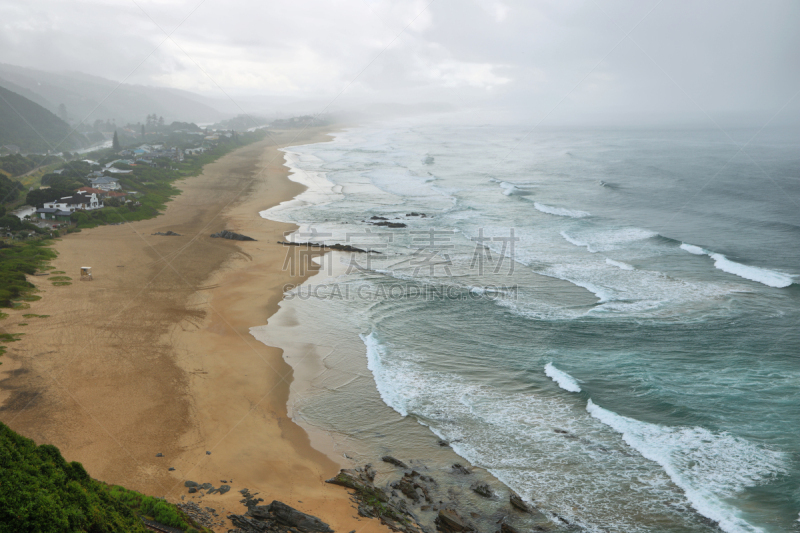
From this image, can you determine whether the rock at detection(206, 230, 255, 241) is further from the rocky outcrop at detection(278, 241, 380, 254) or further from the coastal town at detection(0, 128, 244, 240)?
the coastal town at detection(0, 128, 244, 240)

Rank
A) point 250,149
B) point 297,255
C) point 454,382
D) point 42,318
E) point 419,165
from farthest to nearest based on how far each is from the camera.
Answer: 1. point 250,149
2. point 419,165
3. point 297,255
4. point 42,318
5. point 454,382

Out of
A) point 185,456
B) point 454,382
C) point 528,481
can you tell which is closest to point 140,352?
point 185,456

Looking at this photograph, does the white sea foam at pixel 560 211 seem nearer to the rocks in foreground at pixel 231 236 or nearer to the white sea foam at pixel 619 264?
the white sea foam at pixel 619 264

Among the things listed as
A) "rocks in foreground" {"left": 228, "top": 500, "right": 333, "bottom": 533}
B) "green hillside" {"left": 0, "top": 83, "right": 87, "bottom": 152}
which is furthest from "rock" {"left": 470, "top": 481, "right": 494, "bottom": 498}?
"green hillside" {"left": 0, "top": 83, "right": 87, "bottom": 152}

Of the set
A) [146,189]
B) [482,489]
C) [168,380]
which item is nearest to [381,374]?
[482,489]

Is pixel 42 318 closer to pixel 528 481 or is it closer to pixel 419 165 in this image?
pixel 528 481

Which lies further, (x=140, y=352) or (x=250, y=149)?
(x=250, y=149)

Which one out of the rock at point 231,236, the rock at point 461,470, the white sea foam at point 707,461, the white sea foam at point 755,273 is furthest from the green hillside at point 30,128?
the white sea foam at point 707,461

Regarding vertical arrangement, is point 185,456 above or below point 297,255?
below
